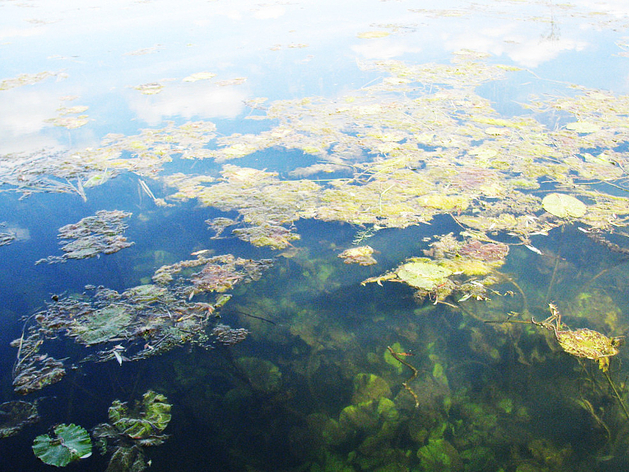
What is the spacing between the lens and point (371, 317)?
1.92 meters

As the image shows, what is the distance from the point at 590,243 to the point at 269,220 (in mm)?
1967

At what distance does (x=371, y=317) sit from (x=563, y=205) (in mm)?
1712

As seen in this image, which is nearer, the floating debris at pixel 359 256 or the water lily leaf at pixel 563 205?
the floating debris at pixel 359 256

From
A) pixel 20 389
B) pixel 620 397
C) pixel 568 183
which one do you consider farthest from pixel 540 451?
pixel 568 183

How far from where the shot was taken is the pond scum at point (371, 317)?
56.7 inches

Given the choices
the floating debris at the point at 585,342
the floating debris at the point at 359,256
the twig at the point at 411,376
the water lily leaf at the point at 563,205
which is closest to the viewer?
the twig at the point at 411,376

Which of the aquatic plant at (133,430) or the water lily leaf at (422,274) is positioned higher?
the water lily leaf at (422,274)

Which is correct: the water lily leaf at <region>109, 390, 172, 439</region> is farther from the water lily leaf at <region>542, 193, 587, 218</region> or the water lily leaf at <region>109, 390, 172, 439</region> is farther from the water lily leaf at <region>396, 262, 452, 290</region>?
the water lily leaf at <region>542, 193, 587, 218</region>

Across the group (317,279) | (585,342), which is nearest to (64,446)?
(317,279)

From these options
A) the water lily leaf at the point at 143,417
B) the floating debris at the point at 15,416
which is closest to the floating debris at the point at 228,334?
the water lily leaf at the point at 143,417

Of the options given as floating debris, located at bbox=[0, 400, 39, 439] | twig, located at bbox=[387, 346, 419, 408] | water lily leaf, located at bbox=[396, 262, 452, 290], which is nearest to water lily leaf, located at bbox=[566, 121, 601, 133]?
water lily leaf, located at bbox=[396, 262, 452, 290]

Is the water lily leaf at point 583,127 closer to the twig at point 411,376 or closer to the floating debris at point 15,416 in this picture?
the twig at point 411,376

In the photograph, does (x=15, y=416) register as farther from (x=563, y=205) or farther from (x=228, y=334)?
(x=563, y=205)

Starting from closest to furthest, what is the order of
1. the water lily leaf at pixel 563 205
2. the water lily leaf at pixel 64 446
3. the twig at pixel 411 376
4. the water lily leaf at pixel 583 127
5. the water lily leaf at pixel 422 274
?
1. the water lily leaf at pixel 64 446
2. the twig at pixel 411 376
3. the water lily leaf at pixel 422 274
4. the water lily leaf at pixel 563 205
5. the water lily leaf at pixel 583 127
